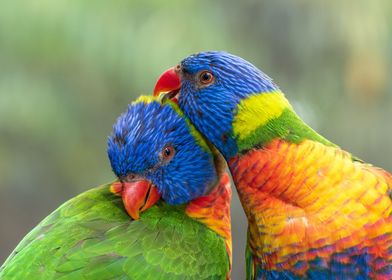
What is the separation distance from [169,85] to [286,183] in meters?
0.46

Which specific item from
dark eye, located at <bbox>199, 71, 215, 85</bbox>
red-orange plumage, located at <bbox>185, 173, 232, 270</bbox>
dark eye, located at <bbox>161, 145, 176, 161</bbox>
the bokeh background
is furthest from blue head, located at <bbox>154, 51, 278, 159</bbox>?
the bokeh background

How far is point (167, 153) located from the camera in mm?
1668

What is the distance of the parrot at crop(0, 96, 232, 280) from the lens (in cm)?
152

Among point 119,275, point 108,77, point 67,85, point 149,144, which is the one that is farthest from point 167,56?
point 119,275

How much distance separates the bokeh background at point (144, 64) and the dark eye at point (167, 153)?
129 centimetres

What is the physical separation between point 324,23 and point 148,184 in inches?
71.4

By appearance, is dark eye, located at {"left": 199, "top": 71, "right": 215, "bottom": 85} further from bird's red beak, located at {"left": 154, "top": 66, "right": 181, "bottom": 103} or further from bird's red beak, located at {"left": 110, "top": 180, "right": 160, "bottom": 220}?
bird's red beak, located at {"left": 110, "top": 180, "right": 160, "bottom": 220}

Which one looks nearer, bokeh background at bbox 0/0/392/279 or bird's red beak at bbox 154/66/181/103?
bird's red beak at bbox 154/66/181/103

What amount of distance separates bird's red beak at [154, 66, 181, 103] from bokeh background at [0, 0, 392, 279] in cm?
118

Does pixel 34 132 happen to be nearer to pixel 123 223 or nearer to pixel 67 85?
pixel 67 85

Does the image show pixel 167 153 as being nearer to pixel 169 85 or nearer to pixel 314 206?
pixel 169 85

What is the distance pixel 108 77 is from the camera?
3.25 m

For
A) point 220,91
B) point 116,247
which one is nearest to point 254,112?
point 220,91

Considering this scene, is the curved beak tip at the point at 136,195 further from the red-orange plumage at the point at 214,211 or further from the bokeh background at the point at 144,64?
the bokeh background at the point at 144,64
